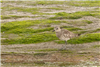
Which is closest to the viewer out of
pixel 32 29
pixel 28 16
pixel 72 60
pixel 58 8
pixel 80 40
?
pixel 72 60

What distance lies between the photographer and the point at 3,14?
2430 cm

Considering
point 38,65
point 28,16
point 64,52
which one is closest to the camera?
point 38,65

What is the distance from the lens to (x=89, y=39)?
57.6ft

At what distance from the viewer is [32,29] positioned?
1966 centimetres

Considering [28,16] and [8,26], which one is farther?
[28,16]

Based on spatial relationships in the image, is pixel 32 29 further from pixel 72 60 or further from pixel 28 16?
pixel 72 60

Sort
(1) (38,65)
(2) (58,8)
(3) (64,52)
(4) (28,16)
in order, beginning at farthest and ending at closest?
(2) (58,8)
(4) (28,16)
(3) (64,52)
(1) (38,65)

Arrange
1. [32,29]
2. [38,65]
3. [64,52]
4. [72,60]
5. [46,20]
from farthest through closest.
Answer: [46,20], [32,29], [64,52], [72,60], [38,65]

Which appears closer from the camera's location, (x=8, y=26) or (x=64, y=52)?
(x=64, y=52)

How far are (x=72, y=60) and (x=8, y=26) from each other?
758 cm

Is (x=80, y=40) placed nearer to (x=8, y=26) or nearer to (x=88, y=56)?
(x=88, y=56)

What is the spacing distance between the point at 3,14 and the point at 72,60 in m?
11.8

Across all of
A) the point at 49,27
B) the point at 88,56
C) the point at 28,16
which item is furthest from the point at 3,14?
the point at 88,56

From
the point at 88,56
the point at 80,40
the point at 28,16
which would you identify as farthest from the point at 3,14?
the point at 88,56
